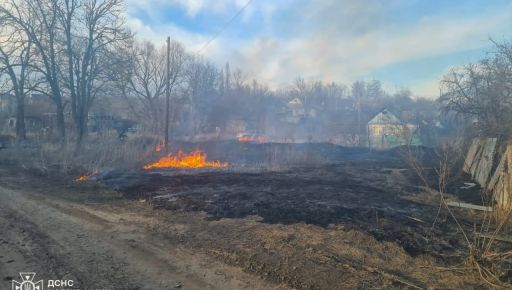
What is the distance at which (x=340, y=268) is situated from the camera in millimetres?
4027

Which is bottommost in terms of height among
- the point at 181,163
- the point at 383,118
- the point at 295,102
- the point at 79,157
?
the point at 181,163

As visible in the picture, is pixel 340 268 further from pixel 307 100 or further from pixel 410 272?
pixel 307 100

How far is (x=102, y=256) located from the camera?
4391 millimetres

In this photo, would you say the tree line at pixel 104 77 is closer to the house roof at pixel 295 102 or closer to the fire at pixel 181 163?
the fire at pixel 181 163

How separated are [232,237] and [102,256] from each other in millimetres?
2190

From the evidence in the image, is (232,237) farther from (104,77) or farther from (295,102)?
(295,102)

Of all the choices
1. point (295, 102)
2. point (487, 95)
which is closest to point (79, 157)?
point (487, 95)

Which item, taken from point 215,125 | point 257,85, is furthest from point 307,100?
point 215,125

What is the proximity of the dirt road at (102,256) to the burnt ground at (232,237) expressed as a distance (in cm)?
2

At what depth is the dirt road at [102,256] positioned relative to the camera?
3.67 metres

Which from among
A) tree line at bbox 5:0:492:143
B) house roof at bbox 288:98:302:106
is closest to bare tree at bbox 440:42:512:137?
tree line at bbox 5:0:492:143

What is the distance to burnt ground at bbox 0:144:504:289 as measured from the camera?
12.5 ft

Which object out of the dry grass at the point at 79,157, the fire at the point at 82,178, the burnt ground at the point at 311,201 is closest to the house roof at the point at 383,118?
the burnt ground at the point at 311,201
